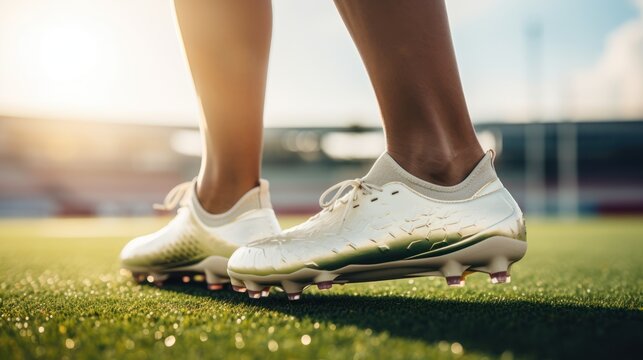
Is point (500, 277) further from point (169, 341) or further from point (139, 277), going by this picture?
point (139, 277)

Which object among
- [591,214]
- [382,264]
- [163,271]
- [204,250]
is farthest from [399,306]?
[591,214]

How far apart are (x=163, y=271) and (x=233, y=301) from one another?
0.34 metres

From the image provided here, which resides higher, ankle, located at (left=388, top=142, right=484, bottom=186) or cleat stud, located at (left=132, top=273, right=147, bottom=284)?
ankle, located at (left=388, top=142, right=484, bottom=186)

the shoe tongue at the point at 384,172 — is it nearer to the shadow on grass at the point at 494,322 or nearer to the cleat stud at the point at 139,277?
the shadow on grass at the point at 494,322

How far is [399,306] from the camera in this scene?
0.87 meters

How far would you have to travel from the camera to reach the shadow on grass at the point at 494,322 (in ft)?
1.88

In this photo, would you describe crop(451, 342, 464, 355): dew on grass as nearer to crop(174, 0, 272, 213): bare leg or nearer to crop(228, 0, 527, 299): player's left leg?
crop(228, 0, 527, 299): player's left leg

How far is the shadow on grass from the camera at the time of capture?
1.88ft

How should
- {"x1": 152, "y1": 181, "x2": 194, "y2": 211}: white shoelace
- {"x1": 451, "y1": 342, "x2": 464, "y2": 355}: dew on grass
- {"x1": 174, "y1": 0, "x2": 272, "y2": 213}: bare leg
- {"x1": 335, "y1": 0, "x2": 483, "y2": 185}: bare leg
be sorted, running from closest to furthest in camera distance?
1. {"x1": 451, "y1": 342, "x2": 464, "y2": 355}: dew on grass
2. {"x1": 335, "y1": 0, "x2": 483, "y2": 185}: bare leg
3. {"x1": 174, "y1": 0, "x2": 272, "y2": 213}: bare leg
4. {"x1": 152, "y1": 181, "x2": 194, "y2": 211}: white shoelace

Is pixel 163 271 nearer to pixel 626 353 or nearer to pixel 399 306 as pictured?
pixel 399 306

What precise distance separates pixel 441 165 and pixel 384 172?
93 millimetres

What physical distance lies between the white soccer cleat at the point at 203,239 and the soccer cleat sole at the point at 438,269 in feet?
0.77

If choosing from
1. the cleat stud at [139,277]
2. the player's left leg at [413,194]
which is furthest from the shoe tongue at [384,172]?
the cleat stud at [139,277]

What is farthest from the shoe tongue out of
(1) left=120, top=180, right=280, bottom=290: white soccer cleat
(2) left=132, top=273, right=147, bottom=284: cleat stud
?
(2) left=132, top=273, right=147, bottom=284: cleat stud
